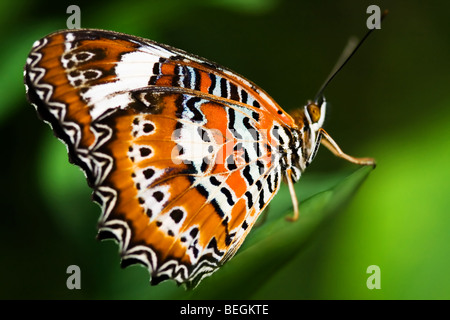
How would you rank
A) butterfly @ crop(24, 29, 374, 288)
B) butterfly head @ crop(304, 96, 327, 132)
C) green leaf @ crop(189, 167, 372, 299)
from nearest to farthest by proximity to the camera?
1. green leaf @ crop(189, 167, 372, 299)
2. butterfly @ crop(24, 29, 374, 288)
3. butterfly head @ crop(304, 96, 327, 132)

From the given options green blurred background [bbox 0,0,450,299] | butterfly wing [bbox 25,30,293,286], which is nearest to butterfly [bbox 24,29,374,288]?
butterfly wing [bbox 25,30,293,286]

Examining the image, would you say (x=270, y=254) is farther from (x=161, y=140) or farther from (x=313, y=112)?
(x=313, y=112)

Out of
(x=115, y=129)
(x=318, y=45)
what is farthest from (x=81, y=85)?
(x=318, y=45)

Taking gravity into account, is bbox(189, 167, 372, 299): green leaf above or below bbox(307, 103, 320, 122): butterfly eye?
below

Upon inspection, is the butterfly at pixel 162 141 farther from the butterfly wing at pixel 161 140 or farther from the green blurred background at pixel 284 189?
the green blurred background at pixel 284 189

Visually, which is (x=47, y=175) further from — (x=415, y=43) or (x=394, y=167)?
(x=415, y=43)

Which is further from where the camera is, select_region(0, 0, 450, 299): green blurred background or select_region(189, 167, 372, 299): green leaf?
select_region(0, 0, 450, 299): green blurred background

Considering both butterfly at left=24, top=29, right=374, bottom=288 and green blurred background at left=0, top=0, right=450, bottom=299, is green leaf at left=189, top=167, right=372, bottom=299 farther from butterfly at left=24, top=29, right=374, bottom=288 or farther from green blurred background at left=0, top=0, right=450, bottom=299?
butterfly at left=24, top=29, right=374, bottom=288

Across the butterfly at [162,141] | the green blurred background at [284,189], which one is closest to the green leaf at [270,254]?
the green blurred background at [284,189]
